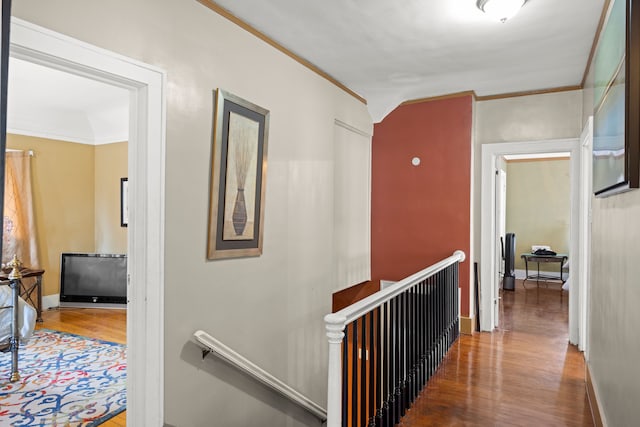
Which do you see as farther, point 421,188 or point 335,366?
point 421,188

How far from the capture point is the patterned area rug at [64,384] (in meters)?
2.89

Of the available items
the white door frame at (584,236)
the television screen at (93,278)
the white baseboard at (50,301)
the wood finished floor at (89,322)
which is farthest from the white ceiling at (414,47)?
the wood finished floor at (89,322)

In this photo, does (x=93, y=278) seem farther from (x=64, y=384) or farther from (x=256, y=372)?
(x=256, y=372)

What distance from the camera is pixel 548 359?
11.4 feet

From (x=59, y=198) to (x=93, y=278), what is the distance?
129cm

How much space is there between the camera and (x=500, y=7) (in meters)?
2.39

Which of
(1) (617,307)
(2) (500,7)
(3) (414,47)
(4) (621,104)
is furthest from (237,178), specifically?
(1) (617,307)

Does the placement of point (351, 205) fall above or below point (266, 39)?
below

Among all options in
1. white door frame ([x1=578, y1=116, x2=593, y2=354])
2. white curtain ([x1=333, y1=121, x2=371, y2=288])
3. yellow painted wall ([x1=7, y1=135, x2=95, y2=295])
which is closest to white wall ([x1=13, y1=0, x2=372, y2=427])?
white curtain ([x1=333, y1=121, x2=371, y2=288])

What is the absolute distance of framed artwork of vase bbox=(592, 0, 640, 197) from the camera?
1.32m

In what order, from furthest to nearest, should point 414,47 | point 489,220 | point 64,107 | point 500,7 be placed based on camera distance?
point 64,107 < point 489,220 < point 414,47 < point 500,7

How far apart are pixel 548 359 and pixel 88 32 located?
403 centimetres

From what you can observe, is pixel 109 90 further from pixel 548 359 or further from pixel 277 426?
pixel 548 359

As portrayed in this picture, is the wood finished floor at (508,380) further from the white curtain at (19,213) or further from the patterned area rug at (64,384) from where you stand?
the white curtain at (19,213)
